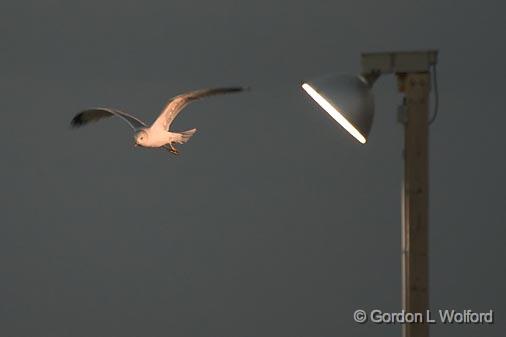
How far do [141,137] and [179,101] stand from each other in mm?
431

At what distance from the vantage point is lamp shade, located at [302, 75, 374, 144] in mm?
3457

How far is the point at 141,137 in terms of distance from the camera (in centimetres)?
798

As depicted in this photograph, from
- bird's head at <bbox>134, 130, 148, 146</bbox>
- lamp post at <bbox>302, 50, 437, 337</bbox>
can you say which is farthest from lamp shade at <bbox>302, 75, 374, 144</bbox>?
bird's head at <bbox>134, 130, 148, 146</bbox>

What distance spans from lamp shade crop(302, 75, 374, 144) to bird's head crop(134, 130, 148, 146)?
14.9 ft

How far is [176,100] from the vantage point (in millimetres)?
7648

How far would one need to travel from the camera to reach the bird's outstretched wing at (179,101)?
7055 mm

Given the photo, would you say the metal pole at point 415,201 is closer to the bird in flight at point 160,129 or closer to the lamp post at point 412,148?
the lamp post at point 412,148

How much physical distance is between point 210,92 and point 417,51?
3694 millimetres

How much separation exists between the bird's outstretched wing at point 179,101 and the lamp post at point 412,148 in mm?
3174

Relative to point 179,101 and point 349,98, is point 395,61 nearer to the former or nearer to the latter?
point 349,98

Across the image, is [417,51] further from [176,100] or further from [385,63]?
[176,100]

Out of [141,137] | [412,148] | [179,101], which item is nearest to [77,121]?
[141,137]

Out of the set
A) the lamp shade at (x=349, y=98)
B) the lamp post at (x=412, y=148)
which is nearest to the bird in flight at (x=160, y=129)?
the lamp post at (x=412, y=148)

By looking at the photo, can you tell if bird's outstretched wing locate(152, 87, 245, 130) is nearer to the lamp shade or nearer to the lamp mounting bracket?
the lamp mounting bracket
